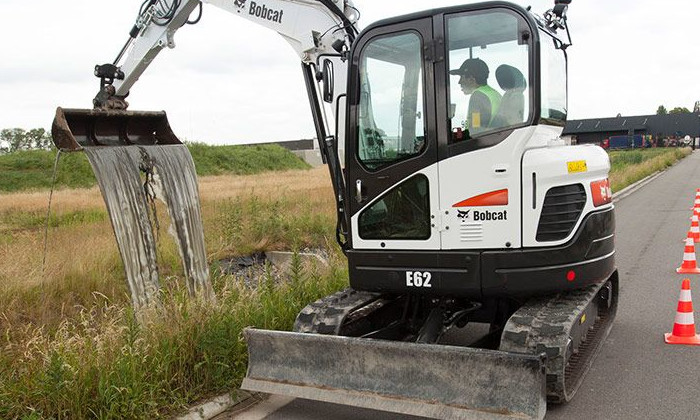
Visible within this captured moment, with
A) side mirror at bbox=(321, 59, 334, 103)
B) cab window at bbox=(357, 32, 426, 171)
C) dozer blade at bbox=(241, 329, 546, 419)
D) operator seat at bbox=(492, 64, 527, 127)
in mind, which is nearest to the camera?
dozer blade at bbox=(241, 329, 546, 419)

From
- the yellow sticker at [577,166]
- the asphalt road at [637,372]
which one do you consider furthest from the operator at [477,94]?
the asphalt road at [637,372]

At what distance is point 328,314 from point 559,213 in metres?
1.97

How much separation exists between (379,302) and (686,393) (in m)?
2.58

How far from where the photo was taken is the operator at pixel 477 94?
468 centimetres

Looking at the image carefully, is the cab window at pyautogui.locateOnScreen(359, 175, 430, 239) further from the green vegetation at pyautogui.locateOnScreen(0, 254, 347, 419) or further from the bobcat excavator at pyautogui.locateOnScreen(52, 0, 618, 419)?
the green vegetation at pyautogui.locateOnScreen(0, 254, 347, 419)

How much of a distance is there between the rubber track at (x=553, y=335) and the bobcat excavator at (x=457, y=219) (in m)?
0.01

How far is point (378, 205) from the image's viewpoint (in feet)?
16.6

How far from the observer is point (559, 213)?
15.4ft

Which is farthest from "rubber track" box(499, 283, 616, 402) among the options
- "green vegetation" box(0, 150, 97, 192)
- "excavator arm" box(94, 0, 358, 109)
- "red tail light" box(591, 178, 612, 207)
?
"green vegetation" box(0, 150, 97, 192)

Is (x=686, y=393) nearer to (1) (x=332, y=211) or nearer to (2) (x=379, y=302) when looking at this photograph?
(2) (x=379, y=302)

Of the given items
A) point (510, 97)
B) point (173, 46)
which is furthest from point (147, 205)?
point (510, 97)

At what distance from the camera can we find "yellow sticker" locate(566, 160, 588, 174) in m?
4.71

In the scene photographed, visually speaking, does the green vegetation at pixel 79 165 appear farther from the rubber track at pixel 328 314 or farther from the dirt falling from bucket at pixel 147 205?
the rubber track at pixel 328 314

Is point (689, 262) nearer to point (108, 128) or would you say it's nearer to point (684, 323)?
point (684, 323)
